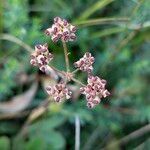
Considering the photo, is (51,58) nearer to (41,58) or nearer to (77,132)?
(41,58)

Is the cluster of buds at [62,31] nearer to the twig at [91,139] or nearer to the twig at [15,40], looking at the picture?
the twig at [15,40]

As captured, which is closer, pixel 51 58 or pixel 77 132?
pixel 51 58

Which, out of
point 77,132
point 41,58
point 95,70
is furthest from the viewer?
point 95,70

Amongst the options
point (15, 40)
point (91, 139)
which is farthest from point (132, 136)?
point (15, 40)

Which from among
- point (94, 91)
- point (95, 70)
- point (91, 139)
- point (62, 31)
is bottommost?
point (94, 91)

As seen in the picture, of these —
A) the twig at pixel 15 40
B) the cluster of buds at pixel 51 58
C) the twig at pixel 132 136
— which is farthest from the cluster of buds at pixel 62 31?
the twig at pixel 132 136

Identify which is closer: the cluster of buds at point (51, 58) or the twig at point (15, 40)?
the cluster of buds at point (51, 58)

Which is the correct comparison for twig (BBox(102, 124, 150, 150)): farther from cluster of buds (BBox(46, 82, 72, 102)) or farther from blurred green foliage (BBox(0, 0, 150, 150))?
cluster of buds (BBox(46, 82, 72, 102))
